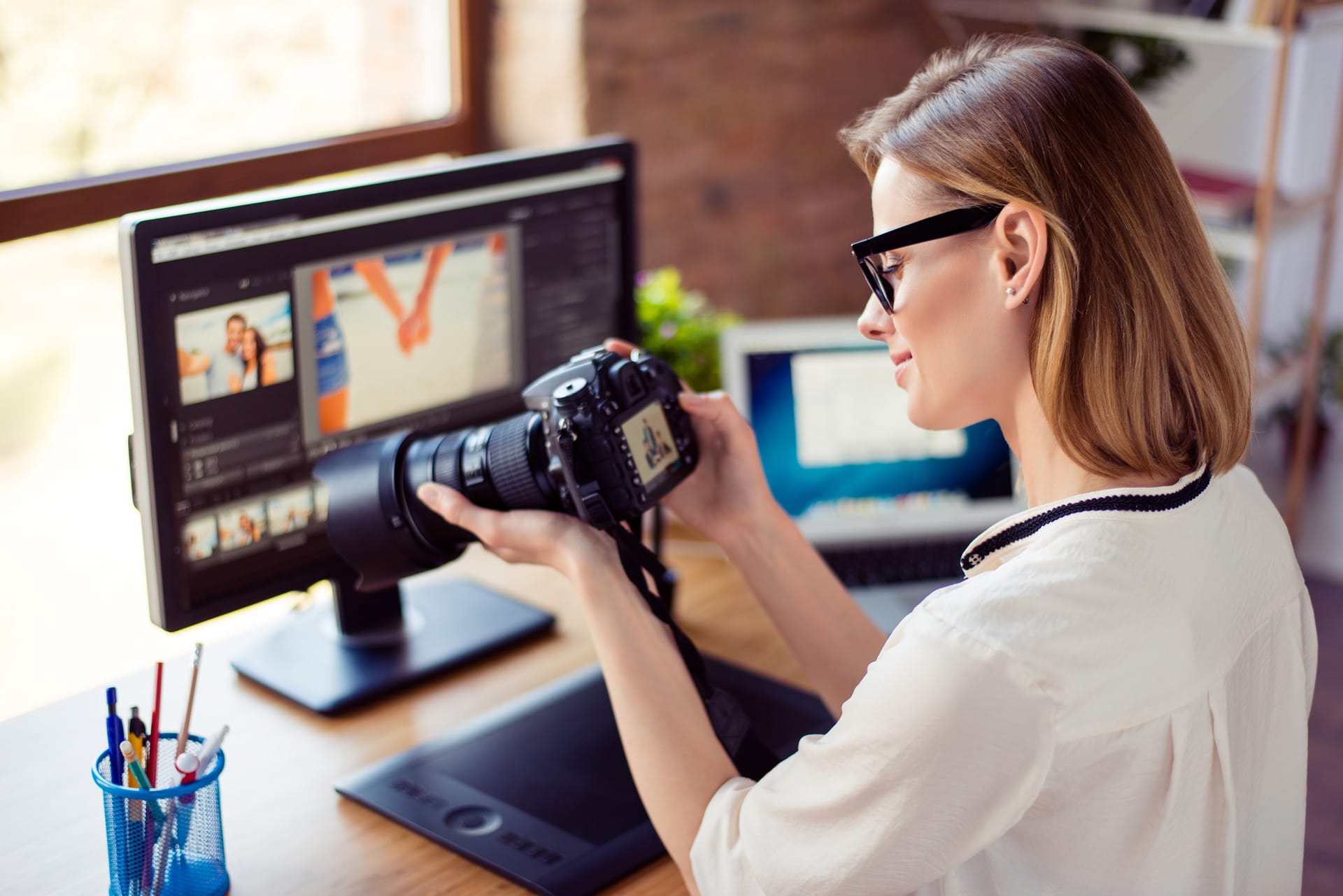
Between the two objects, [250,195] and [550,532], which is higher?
[250,195]

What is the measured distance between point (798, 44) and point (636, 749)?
6.48ft

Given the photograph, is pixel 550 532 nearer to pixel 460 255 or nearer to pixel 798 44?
pixel 460 255

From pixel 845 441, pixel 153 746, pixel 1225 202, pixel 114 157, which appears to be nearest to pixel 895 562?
pixel 845 441

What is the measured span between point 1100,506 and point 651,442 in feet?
1.25

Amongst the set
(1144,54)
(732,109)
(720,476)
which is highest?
(1144,54)

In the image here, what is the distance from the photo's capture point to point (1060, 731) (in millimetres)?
779

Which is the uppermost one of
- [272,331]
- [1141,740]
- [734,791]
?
[272,331]

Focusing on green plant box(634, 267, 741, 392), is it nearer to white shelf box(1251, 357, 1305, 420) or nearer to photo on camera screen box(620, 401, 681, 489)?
photo on camera screen box(620, 401, 681, 489)

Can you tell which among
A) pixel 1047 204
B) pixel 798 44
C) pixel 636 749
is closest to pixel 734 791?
pixel 636 749

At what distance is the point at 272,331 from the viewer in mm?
1165

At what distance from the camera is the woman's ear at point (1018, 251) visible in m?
0.85

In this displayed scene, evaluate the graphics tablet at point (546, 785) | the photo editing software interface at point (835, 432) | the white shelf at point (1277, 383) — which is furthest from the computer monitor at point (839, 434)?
the white shelf at point (1277, 383)

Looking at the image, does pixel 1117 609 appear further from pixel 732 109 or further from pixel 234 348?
pixel 732 109

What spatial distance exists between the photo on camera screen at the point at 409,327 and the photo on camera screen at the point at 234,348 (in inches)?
1.1
